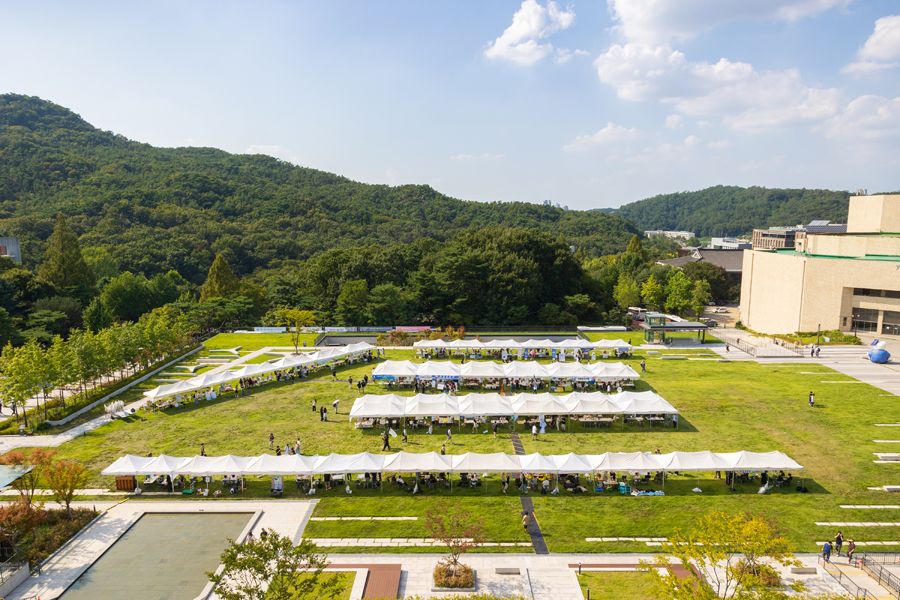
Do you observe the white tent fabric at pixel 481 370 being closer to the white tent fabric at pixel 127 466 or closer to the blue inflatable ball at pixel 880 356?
the white tent fabric at pixel 127 466

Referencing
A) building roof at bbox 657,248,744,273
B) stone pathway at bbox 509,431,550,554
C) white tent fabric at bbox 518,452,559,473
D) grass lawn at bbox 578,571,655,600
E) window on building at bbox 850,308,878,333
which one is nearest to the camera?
grass lawn at bbox 578,571,655,600

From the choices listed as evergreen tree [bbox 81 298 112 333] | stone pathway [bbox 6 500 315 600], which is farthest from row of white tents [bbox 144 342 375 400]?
evergreen tree [bbox 81 298 112 333]

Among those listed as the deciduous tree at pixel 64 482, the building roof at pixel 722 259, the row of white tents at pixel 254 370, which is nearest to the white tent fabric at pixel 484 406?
the row of white tents at pixel 254 370

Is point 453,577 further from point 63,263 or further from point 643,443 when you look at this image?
point 63,263

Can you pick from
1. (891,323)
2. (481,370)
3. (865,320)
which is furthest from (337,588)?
(891,323)

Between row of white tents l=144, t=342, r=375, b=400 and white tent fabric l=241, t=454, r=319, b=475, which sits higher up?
row of white tents l=144, t=342, r=375, b=400

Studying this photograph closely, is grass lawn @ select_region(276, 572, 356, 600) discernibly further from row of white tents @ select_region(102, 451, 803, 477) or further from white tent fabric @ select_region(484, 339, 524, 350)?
white tent fabric @ select_region(484, 339, 524, 350)
